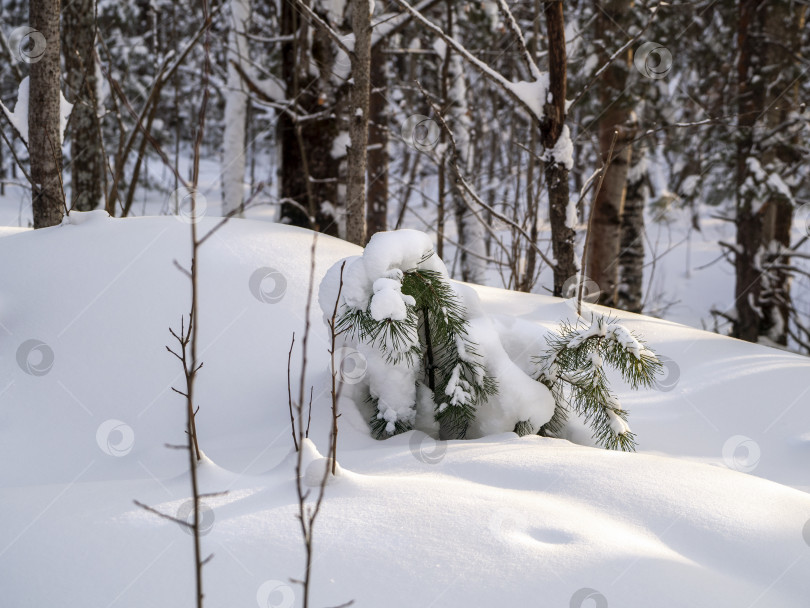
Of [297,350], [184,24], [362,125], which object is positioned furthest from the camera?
[184,24]

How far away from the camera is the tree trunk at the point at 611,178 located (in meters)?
5.58

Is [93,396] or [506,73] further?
[506,73]

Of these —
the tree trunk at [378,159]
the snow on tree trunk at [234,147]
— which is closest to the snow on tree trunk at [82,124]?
the snow on tree trunk at [234,147]

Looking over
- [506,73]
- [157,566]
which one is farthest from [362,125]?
[506,73]

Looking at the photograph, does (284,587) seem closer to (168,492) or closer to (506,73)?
(168,492)

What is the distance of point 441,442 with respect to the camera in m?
1.89

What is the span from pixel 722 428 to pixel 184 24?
61.4ft
